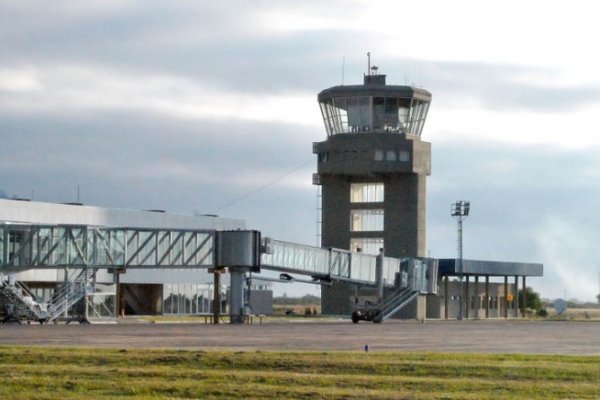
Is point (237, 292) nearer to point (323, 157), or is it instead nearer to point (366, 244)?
point (323, 157)

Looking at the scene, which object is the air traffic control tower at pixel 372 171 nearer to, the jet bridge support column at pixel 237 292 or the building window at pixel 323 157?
the building window at pixel 323 157

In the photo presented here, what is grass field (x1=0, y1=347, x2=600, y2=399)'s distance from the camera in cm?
2930

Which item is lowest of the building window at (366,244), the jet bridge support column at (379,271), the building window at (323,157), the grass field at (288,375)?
the grass field at (288,375)

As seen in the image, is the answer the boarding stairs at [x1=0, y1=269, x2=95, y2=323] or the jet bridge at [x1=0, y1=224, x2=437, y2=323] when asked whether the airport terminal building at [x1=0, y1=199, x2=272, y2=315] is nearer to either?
the jet bridge at [x1=0, y1=224, x2=437, y2=323]

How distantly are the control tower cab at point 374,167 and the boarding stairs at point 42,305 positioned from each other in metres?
54.9

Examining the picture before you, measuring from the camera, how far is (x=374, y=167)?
465 feet

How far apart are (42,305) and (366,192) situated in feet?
217

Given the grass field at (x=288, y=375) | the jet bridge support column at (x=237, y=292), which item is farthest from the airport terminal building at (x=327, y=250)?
the grass field at (x=288, y=375)

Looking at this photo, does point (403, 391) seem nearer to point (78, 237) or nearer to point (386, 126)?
point (78, 237)

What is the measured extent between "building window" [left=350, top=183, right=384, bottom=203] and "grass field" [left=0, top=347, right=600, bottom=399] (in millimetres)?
109817

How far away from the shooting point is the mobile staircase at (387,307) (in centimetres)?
10225

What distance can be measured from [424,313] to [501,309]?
2299 cm

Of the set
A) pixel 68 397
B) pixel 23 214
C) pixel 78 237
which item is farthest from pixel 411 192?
pixel 68 397

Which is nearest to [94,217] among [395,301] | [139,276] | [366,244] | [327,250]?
[139,276]
